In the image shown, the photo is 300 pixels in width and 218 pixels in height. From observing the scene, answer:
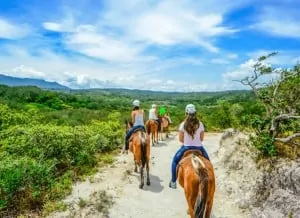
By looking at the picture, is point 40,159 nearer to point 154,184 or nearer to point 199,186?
point 154,184

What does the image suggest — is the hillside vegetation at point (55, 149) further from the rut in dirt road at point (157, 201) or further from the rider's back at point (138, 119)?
the rider's back at point (138, 119)

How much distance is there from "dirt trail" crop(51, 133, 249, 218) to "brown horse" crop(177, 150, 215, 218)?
207 cm

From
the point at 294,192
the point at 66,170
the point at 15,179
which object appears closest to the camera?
the point at 294,192

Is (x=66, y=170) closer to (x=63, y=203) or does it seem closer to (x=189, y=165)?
(x=63, y=203)

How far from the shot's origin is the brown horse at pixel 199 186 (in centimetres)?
619

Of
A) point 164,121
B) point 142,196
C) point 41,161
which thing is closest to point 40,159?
point 41,161

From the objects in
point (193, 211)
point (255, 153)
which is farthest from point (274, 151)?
point (193, 211)

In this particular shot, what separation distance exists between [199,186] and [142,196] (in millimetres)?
3595

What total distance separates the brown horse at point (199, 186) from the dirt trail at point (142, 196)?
2073 mm

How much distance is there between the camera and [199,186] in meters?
6.29

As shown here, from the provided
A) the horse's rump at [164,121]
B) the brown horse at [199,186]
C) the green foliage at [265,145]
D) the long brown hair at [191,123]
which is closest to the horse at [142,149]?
the long brown hair at [191,123]

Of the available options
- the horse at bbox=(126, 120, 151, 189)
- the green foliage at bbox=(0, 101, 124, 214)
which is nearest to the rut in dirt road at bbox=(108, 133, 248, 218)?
the horse at bbox=(126, 120, 151, 189)

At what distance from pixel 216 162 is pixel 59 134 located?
18.7ft

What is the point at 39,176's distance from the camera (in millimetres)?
9383
